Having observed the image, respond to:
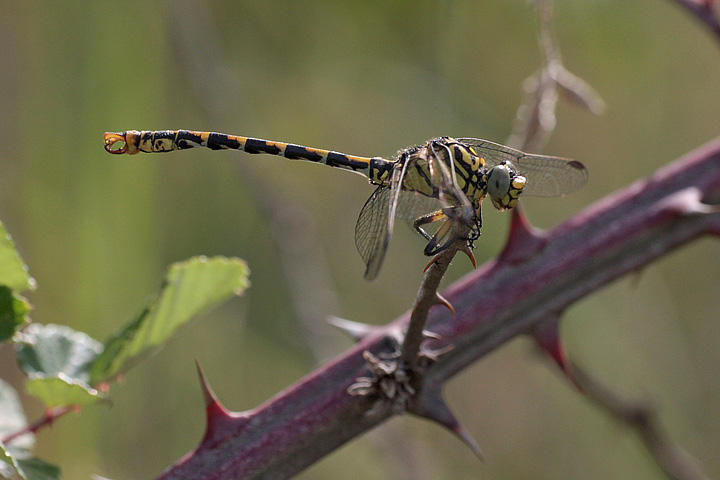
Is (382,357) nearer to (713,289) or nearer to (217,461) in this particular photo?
(217,461)

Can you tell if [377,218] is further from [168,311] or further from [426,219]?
[168,311]

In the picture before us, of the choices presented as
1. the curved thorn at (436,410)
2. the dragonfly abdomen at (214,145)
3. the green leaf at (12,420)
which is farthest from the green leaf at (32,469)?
the dragonfly abdomen at (214,145)

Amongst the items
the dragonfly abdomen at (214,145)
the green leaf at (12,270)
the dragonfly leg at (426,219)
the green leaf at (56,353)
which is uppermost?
the dragonfly abdomen at (214,145)

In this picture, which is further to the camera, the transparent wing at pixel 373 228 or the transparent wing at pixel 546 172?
the transparent wing at pixel 546 172

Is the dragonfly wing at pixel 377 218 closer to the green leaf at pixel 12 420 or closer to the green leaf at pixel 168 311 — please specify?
the green leaf at pixel 168 311

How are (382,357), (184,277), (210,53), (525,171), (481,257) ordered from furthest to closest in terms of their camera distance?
(481,257) → (210,53) → (525,171) → (184,277) → (382,357)

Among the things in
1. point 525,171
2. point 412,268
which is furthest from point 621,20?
point 525,171
